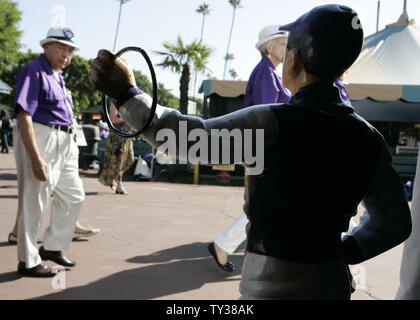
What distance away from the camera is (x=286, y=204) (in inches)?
44.8

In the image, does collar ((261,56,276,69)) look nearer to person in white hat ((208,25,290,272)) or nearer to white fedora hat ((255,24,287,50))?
person in white hat ((208,25,290,272))

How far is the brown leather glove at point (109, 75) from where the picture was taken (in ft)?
3.60

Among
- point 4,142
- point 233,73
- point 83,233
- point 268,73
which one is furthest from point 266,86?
point 233,73

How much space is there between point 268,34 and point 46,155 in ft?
6.41

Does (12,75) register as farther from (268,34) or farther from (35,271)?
(268,34)

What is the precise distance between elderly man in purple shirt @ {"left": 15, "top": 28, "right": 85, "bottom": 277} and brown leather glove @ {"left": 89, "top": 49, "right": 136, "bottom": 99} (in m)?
2.35

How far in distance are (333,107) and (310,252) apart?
1.32ft

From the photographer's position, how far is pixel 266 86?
3098 millimetres

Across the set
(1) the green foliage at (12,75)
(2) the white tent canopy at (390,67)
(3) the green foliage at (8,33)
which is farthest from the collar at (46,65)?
(1) the green foliage at (12,75)

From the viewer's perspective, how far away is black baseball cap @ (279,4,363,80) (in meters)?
1.19
